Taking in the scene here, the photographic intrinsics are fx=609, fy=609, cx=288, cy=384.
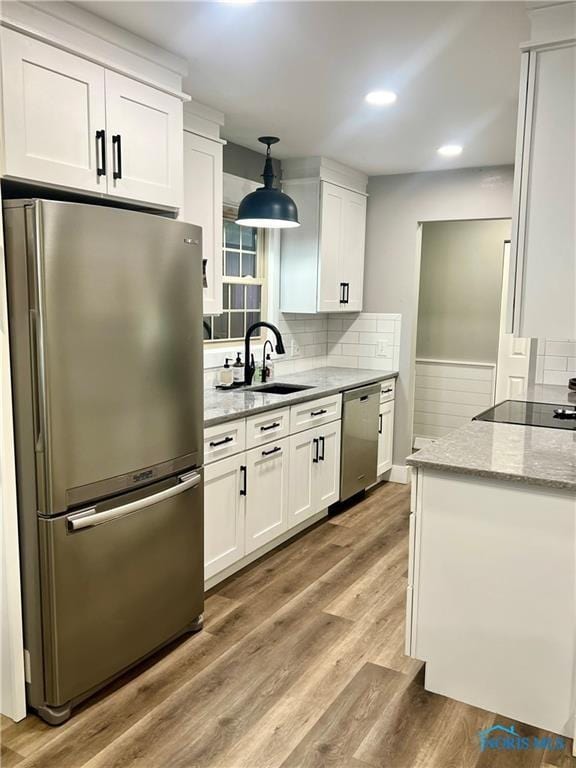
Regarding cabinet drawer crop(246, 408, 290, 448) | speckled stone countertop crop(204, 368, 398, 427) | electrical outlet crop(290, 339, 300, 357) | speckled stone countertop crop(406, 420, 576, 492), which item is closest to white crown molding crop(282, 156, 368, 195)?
electrical outlet crop(290, 339, 300, 357)

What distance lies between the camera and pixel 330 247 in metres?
4.48

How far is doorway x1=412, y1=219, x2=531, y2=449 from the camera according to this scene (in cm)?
590

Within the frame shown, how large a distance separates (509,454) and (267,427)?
1.41m

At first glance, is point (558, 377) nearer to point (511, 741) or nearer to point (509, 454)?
point (509, 454)

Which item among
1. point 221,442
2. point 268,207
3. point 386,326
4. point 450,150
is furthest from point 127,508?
point 386,326

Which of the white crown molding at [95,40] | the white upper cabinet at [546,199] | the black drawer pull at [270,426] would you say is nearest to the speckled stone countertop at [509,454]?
the white upper cabinet at [546,199]

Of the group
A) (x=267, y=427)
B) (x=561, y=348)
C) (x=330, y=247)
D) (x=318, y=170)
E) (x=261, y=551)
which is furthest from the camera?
(x=330, y=247)

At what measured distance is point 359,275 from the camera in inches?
196

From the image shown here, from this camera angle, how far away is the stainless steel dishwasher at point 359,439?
4.19 meters

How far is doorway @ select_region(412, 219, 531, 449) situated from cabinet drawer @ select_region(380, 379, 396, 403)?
1485 mm

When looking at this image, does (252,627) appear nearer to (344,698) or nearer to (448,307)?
(344,698)

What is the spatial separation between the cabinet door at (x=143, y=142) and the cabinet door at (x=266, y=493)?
138 cm

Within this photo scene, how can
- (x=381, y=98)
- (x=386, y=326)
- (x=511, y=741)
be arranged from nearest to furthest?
(x=511, y=741) → (x=381, y=98) → (x=386, y=326)

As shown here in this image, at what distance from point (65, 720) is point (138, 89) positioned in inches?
92.3
